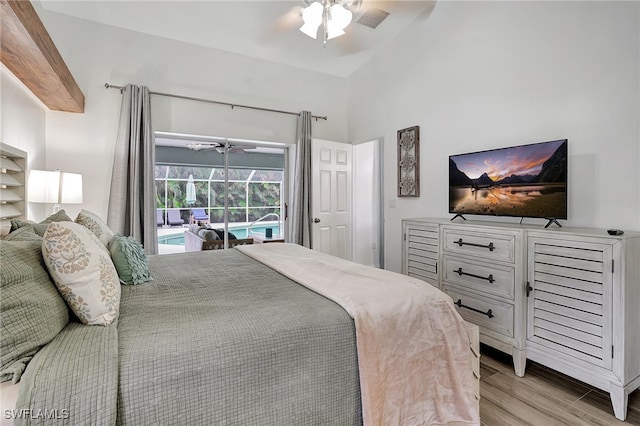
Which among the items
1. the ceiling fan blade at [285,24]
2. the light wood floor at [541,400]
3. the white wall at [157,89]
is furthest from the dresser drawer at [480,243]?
the white wall at [157,89]

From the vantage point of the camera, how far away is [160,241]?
153 inches

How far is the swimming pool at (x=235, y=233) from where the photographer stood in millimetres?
3947

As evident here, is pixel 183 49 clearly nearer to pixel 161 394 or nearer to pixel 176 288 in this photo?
pixel 176 288

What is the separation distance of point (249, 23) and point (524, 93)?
9.35 feet

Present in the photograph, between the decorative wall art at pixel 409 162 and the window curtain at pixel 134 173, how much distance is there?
114 inches

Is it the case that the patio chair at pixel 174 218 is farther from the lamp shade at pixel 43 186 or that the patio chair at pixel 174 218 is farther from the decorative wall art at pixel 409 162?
the decorative wall art at pixel 409 162

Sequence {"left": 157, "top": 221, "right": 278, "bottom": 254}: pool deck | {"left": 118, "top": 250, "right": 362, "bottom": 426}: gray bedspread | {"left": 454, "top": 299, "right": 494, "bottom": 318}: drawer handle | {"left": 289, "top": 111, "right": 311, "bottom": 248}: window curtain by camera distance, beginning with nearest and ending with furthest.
Result: {"left": 118, "top": 250, "right": 362, "bottom": 426}: gray bedspread < {"left": 454, "top": 299, "right": 494, "bottom": 318}: drawer handle < {"left": 157, "top": 221, "right": 278, "bottom": 254}: pool deck < {"left": 289, "top": 111, "right": 311, "bottom": 248}: window curtain

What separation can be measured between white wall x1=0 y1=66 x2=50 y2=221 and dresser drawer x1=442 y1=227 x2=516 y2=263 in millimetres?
3376

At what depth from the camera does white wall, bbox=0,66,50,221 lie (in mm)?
2207

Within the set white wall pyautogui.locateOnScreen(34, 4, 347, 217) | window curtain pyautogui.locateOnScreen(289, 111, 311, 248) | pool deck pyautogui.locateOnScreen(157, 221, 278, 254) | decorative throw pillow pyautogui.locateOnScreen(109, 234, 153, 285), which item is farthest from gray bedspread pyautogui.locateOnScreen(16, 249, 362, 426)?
window curtain pyautogui.locateOnScreen(289, 111, 311, 248)

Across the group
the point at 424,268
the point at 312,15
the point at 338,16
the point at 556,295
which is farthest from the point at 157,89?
the point at 556,295

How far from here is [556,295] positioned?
2.05 metres

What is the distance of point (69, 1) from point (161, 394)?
12.7 ft

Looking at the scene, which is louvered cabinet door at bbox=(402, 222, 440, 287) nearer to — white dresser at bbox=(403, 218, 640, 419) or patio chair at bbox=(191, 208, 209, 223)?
white dresser at bbox=(403, 218, 640, 419)
